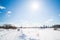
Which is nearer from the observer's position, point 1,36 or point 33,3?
point 33,3

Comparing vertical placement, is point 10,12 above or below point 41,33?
Result: above

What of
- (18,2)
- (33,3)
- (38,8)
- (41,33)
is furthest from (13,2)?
(41,33)

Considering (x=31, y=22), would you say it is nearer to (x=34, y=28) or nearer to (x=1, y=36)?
(x=34, y=28)

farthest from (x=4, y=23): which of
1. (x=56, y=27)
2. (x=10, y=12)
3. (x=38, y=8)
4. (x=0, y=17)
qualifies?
(x=56, y=27)

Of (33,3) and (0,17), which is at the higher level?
(33,3)

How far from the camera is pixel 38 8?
2031 millimetres

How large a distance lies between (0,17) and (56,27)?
135cm

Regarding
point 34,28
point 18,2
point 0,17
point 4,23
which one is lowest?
point 34,28

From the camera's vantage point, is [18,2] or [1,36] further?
[1,36]

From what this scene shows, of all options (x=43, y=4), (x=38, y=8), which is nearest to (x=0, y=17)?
(x=38, y=8)

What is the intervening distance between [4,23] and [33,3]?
839 mm

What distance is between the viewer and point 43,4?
2023mm

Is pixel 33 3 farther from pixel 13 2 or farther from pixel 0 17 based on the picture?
pixel 0 17

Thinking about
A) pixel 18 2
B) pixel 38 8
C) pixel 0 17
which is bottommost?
pixel 0 17
